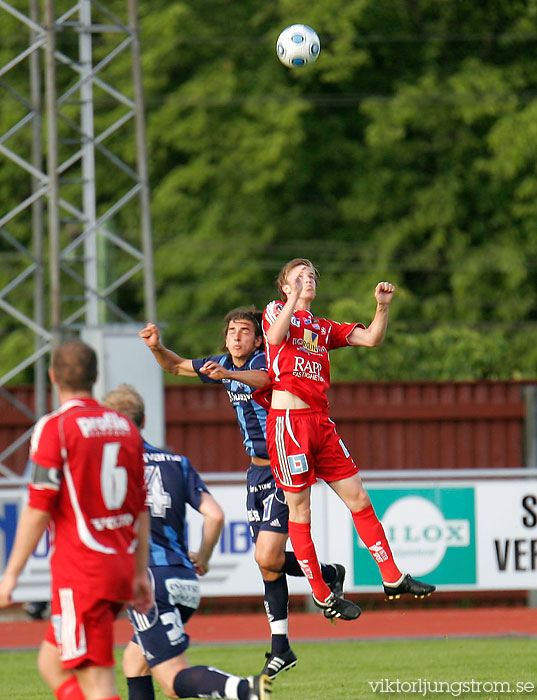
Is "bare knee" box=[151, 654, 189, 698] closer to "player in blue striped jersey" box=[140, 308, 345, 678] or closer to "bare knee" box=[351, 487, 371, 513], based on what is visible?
"player in blue striped jersey" box=[140, 308, 345, 678]

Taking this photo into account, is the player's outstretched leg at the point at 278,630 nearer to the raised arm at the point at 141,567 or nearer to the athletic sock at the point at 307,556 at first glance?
the athletic sock at the point at 307,556

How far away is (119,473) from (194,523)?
6780mm

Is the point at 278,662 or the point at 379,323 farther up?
the point at 379,323

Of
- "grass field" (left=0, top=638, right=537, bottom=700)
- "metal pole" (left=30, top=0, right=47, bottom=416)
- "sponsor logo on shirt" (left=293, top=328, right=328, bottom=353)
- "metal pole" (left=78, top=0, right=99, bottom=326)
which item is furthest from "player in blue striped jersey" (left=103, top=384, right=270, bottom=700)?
"metal pole" (left=30, top=0, right=47, bottom=416)

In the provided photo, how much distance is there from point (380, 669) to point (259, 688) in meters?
3.92

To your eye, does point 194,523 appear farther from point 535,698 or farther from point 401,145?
point 401,145

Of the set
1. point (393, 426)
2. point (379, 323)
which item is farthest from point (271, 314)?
point (393, 426)

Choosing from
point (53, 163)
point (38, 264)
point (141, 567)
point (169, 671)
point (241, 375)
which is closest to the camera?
point (141, 567)

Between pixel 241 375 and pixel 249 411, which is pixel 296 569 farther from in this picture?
pixel 241 375

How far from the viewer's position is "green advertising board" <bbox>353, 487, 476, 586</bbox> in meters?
11.6

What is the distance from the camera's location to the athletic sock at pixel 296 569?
7496 millimetres

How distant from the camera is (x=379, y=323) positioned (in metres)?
7.16

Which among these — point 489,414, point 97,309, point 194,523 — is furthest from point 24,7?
point 194,523

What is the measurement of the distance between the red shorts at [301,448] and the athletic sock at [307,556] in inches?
10.5
